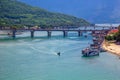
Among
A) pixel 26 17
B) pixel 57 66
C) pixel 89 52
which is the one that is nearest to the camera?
pixel 57 66

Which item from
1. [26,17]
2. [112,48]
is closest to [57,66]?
[112,48]

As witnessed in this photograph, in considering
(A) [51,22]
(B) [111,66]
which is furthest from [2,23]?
(B) [111,66]

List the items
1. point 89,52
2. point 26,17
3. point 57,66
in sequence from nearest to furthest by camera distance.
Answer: point 57,66, point 89,52, point 26,17

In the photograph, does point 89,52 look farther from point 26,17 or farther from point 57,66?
point 26,17

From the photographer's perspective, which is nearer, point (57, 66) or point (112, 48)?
point (57, 66)

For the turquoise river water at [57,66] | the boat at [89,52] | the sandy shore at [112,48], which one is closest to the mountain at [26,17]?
A: the sandy shore at [112,48]

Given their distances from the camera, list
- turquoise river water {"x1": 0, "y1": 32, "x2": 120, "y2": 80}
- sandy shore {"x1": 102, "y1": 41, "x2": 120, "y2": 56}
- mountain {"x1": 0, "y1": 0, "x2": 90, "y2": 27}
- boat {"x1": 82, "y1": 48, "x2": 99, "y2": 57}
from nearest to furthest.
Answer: turquoise river water {"x1": 0, "y1": 32, "x2": 120, "y2": 80} < boat {"x1": 82, "y1": 48, "x2": 99, "y2": 57} < sandy shore {"x1": 102, "y1": 41, "x2": 120, "y2": 56} < mountain {"x1": 0, "y1": 0, "x2": 90, "y2": 27}

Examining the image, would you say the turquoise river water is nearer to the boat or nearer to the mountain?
the boat

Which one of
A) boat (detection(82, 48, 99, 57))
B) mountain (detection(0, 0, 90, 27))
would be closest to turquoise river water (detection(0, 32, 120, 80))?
boat (detection(82, 48, 99, 57))

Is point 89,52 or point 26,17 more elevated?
point 26,17
